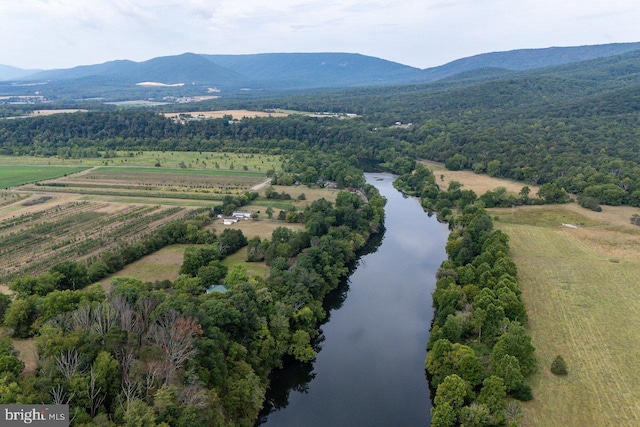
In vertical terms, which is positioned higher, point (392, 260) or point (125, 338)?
point (125, 338)

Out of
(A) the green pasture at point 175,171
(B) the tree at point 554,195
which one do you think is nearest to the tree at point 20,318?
(A) the green pasture at point 175,171

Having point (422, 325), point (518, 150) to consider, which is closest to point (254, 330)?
point (422, 325)

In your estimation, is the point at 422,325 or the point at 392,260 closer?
the point at 422,325

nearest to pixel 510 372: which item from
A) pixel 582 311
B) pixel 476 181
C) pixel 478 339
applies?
pixel 478 339

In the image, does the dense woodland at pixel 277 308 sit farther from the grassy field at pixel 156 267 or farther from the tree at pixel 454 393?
the grassy field at pixel 156 267

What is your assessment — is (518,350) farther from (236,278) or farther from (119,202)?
(119,202)

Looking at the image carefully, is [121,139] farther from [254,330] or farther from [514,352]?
[514,352]

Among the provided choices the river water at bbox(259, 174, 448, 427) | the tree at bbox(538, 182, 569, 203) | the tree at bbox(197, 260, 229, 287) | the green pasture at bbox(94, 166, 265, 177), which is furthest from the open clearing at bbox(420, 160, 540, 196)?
the tree at bbox(197, 260, 229, 287)
